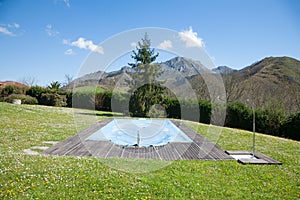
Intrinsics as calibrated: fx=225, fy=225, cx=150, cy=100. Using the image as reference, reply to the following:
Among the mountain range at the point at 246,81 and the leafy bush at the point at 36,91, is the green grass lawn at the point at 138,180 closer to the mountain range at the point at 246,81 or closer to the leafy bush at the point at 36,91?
the mountain range at the point at 246,81

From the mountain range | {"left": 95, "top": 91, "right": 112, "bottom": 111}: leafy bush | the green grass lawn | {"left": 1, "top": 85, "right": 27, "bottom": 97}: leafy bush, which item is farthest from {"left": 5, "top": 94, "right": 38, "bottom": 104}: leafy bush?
the green grass lawn

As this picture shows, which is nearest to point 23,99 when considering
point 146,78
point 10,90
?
point 10,90

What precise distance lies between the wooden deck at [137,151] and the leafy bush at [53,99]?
14637 millimetres

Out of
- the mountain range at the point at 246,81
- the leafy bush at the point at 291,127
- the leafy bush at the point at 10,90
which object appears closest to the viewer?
the leafy bush at the point at 291,127

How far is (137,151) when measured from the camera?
5.50 meters

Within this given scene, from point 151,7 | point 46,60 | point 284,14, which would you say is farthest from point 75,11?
point 46,60

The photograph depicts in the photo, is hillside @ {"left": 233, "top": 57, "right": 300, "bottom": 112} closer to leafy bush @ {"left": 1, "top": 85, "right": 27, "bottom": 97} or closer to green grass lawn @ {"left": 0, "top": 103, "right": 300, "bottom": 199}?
green grass lawn @ {"left": 0, "top": 103, "right": 300, "bottom": 199}

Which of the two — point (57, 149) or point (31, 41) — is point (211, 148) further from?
point (31, 41)

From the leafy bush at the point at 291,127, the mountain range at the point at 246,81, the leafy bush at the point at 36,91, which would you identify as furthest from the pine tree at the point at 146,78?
the leafy bush at the point at 36,91

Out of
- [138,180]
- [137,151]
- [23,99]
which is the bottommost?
[138,180]

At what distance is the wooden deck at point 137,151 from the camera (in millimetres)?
5020

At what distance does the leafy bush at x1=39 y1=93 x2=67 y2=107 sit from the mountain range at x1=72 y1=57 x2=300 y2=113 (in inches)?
210

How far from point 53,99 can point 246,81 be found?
16133 mm

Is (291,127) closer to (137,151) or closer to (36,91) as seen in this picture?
(137,151)
